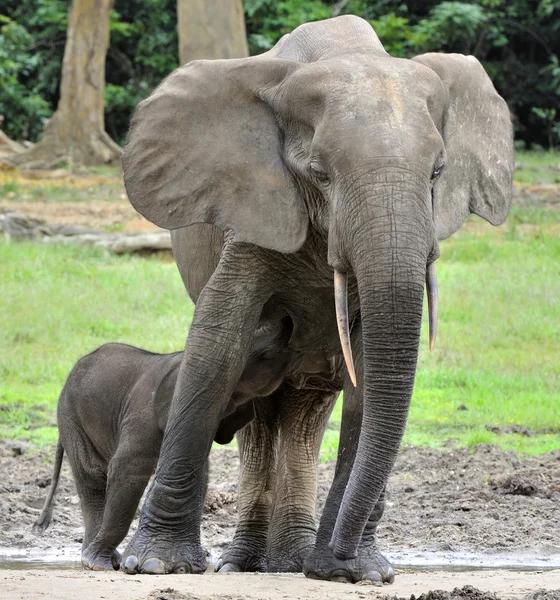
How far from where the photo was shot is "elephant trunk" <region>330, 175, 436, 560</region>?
15.9ft

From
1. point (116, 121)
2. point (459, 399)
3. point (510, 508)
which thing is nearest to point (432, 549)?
point (510, 508)

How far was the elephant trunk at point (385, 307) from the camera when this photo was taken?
4.84 meters

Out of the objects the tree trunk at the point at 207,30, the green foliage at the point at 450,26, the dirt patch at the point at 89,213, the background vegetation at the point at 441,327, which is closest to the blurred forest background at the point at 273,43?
the green foliage at the point at 450,26

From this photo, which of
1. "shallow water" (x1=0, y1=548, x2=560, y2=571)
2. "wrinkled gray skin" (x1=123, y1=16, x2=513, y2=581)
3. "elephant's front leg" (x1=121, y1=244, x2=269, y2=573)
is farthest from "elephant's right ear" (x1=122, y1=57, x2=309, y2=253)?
"shallow water" (x1=0, y1=548, x2=560, y2=571)

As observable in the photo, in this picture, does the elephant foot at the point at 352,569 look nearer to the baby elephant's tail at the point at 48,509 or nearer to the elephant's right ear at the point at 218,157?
the elephant's right ear at the point at 218,157

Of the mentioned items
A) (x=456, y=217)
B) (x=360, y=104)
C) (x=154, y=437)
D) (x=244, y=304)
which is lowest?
(x=154, y=437)

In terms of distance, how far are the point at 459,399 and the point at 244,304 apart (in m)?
4.98

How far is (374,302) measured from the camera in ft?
16.0

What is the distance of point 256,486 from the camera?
691 centimetres

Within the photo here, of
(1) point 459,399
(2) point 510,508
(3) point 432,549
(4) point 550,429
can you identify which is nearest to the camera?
(3) point 432,549

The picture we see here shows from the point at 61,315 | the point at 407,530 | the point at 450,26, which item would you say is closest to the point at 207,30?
the point at 61,315

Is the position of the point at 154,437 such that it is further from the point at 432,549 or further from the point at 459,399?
the point at 459,399

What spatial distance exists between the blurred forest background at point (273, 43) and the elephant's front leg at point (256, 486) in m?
17.6

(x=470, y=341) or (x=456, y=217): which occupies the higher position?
(x=456, y=217)
